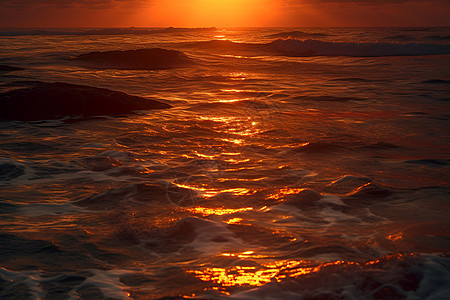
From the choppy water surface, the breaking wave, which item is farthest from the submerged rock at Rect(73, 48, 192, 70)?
the choppy water surface

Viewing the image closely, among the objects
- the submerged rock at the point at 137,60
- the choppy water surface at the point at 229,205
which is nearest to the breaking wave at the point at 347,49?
the submerged rock at the point at 137,60

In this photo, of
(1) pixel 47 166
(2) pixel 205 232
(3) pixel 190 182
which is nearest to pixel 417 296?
(2) pixel 205 232

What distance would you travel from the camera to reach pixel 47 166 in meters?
5.05

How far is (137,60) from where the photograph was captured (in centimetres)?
1953

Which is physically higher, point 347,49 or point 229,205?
point 347,49

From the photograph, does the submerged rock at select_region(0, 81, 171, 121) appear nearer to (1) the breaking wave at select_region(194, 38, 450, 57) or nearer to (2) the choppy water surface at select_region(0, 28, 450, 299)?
(2) the choppy water surface at select_region(0, 28, 450, 299)

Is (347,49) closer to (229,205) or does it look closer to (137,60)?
(137,60)

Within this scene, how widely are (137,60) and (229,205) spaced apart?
1682 cm

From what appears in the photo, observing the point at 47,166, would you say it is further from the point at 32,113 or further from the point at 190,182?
the point at 32,113

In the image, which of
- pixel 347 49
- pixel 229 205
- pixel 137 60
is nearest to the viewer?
pixel 229 205

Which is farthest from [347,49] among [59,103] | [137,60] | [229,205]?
[229,205]

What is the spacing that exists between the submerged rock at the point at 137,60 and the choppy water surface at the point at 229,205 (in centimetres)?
1047

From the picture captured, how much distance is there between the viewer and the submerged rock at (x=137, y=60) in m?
18.5

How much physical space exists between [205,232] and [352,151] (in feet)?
10.2
